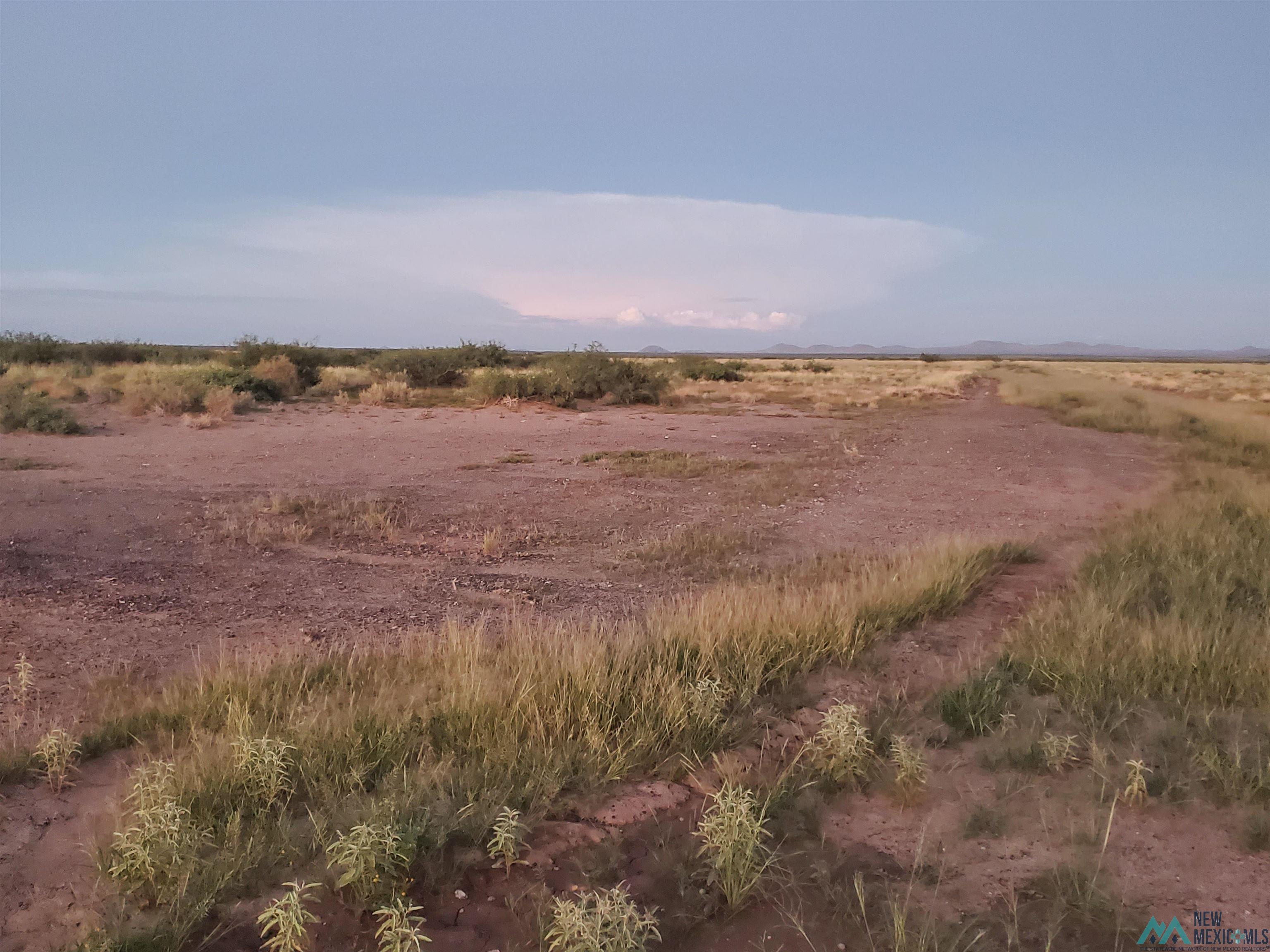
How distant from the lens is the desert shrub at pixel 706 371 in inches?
1988

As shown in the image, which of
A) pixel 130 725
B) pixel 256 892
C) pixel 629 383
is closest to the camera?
pixel 256 892

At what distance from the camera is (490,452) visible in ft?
56.3

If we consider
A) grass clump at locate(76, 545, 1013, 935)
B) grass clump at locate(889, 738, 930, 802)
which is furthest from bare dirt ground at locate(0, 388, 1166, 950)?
grass clump at locate(76, 545, 1013, 935)

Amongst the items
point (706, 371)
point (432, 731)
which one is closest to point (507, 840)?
point (432, 731)

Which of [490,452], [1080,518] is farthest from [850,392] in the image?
[1080,518]

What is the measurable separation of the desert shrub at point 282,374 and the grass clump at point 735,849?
98.1 ft

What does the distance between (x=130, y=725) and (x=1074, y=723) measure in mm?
5125

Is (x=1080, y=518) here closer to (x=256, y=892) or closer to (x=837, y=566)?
(x=837, y=566)

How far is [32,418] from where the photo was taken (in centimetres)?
1736

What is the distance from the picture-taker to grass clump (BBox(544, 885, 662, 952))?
2.73 metres

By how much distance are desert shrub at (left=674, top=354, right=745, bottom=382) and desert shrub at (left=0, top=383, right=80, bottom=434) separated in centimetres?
3542

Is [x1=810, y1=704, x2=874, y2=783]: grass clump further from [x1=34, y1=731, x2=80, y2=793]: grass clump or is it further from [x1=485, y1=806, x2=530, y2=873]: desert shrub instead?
[x1=34, y1=731, x2=80, y2=793]: grass clump

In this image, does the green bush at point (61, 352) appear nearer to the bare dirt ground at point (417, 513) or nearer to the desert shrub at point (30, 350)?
the desert shrub at point (30, 350)

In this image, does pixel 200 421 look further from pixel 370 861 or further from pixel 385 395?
pixel 370 861
